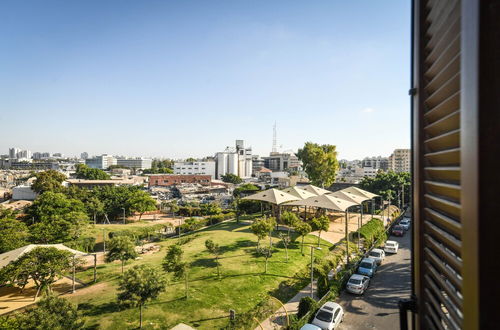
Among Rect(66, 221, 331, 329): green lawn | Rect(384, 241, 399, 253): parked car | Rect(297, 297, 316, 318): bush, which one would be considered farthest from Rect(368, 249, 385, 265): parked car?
Rect(297, 297, 316, 318): bush

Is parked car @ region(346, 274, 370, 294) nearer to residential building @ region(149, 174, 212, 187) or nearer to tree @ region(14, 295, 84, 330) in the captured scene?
tree @ region(14, 295, 84, 330)

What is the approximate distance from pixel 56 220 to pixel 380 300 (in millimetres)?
23577

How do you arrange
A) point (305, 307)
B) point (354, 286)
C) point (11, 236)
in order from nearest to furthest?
point (305, 307), point (354, 286), point (11, 236)

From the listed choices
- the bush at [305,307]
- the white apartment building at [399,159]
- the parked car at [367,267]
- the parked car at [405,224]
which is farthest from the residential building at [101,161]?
the bush at [305,307]

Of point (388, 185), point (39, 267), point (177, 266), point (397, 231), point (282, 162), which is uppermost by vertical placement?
point (282, 162)

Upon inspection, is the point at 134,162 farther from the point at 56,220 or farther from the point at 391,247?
the point at 391,247

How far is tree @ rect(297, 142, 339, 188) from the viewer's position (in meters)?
38.2

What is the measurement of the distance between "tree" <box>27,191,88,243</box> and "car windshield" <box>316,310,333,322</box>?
1991cm

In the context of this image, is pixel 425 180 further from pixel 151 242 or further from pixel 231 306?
pixel 151 242

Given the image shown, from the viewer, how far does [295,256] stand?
17766 millimetres

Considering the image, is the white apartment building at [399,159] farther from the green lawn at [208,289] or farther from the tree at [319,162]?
the green lawn at [208,289]

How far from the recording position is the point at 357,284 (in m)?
13.5

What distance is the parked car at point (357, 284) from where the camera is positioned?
13.4 meters

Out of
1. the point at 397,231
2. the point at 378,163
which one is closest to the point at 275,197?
the point at 397,231
